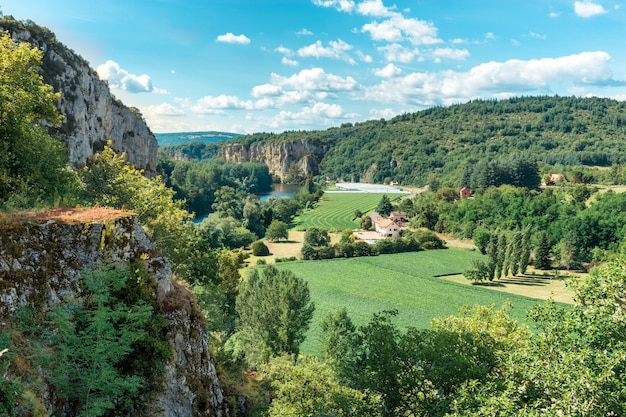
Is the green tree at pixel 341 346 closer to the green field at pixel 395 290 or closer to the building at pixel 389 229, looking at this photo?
the green field at pixel 395 290

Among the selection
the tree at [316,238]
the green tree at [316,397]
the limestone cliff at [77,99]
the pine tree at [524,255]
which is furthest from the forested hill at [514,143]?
the green tree at [316,397]

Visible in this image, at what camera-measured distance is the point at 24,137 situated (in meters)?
14.4

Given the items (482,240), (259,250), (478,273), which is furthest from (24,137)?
(482,240)

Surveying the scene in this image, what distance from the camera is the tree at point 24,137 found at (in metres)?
13.5

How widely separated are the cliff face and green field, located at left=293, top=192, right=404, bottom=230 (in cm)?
8038

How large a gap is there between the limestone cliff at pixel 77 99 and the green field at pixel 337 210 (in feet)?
145

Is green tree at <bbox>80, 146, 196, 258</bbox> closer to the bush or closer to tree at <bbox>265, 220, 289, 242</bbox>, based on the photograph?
the bush

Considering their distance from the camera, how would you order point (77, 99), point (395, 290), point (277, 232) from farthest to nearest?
1. point (277, 232)
2. point (77, 99)
3. point (395, 290)

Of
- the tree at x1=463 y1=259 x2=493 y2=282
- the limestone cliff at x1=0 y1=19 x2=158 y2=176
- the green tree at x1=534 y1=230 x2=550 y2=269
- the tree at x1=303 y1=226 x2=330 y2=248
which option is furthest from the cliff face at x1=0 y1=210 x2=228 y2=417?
the green tree at x1=534 y1=230 x2=550 y2=269

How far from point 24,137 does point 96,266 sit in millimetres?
6932

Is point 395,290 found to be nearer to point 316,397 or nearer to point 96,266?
point 316,397

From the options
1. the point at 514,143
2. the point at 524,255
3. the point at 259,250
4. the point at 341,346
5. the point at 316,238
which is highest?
the point at 514,143

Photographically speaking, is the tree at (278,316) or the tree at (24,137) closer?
the tree at (24,137)

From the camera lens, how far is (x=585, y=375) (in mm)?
9438
